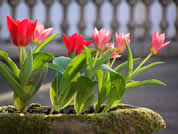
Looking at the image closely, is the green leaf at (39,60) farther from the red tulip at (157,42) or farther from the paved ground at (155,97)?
the paved ground at (155,97)

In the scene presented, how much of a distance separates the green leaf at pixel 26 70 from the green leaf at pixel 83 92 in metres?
0.12

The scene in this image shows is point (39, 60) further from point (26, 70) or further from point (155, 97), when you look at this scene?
point (155, 97)

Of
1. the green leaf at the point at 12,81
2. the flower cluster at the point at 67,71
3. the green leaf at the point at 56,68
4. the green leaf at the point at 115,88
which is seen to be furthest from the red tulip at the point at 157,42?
the green leaf at the point at 12,81

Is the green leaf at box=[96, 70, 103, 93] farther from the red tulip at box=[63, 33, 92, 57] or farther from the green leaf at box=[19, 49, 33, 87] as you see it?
the green leaf at box=[19, 49, 33, 87]

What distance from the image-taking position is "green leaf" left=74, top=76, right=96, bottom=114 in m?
0.72

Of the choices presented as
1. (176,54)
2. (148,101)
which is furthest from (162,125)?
(176,54)

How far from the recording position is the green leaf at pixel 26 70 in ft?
2.34

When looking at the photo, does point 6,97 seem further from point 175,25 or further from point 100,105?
point 175,25

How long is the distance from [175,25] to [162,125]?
3898 mm

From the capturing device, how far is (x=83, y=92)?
0.75 metres

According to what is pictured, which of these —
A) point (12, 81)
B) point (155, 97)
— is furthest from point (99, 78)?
point (155, 97)

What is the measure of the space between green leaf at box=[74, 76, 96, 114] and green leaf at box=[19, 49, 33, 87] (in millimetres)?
123

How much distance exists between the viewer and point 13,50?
3.71 metres

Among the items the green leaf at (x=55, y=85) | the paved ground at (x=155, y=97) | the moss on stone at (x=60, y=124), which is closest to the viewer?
the moss on stone at (x=60, y=124)
